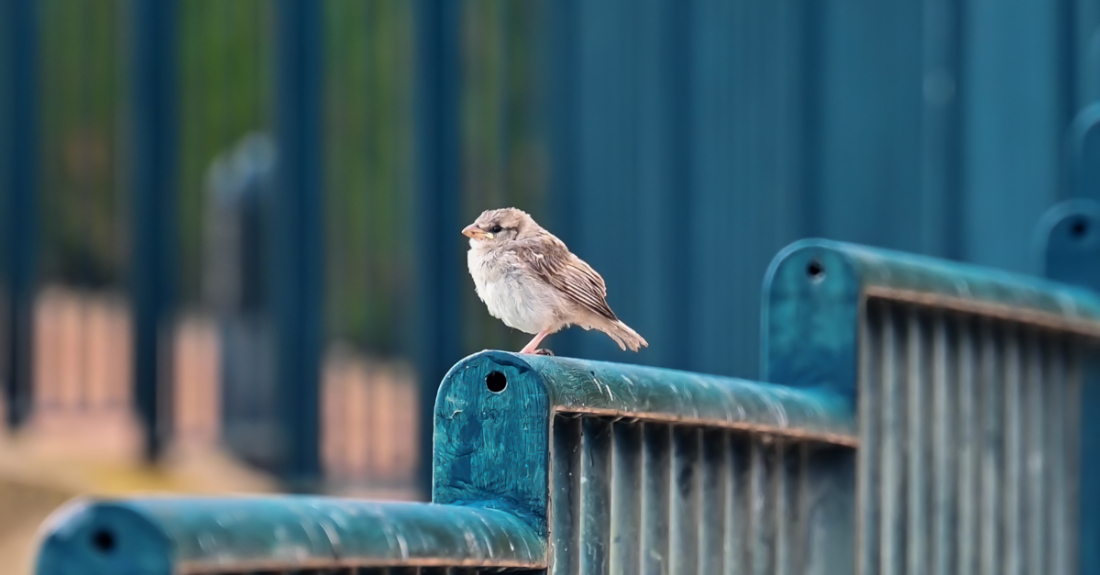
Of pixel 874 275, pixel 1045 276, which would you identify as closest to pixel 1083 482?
pixel 1045 276

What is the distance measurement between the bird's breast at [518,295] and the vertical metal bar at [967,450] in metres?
0.94

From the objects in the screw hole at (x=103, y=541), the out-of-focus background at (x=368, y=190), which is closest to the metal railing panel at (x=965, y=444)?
the screw hole at (x=103, y=541)

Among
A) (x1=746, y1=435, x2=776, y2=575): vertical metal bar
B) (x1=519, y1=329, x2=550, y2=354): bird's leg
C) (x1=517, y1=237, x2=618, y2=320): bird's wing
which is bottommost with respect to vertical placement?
(x1=746, y1=435, x2=776, y2=575): vertical metal bar

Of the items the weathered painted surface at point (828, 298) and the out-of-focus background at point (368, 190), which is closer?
the weathered painted surface at point (828, 298)

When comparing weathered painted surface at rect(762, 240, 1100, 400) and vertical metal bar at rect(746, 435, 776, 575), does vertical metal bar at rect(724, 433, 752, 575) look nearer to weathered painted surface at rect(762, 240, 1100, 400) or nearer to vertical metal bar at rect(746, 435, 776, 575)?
vertical metal bar at rect(746, 435, 776, 575)

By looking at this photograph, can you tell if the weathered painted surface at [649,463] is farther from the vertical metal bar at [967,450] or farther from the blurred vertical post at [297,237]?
the blurred vertical post at [297,237]

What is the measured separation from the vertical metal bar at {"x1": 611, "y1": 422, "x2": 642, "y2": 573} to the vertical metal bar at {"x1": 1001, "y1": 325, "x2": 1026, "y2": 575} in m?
1.49

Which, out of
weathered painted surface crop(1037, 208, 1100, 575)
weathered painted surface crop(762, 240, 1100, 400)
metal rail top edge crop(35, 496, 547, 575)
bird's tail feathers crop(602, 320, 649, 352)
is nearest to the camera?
metal rail top edge crop(35, 496, 547, 575)

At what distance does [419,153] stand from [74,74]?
8.53ft

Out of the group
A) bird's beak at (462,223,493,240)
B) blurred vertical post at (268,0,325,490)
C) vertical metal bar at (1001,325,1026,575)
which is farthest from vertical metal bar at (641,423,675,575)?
blurred vertical post at (268,0,325,490)

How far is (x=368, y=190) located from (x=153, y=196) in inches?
63.9

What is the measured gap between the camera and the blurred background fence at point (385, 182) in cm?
935

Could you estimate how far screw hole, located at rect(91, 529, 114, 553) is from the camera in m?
1.99

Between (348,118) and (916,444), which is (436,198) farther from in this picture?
(916,444)
